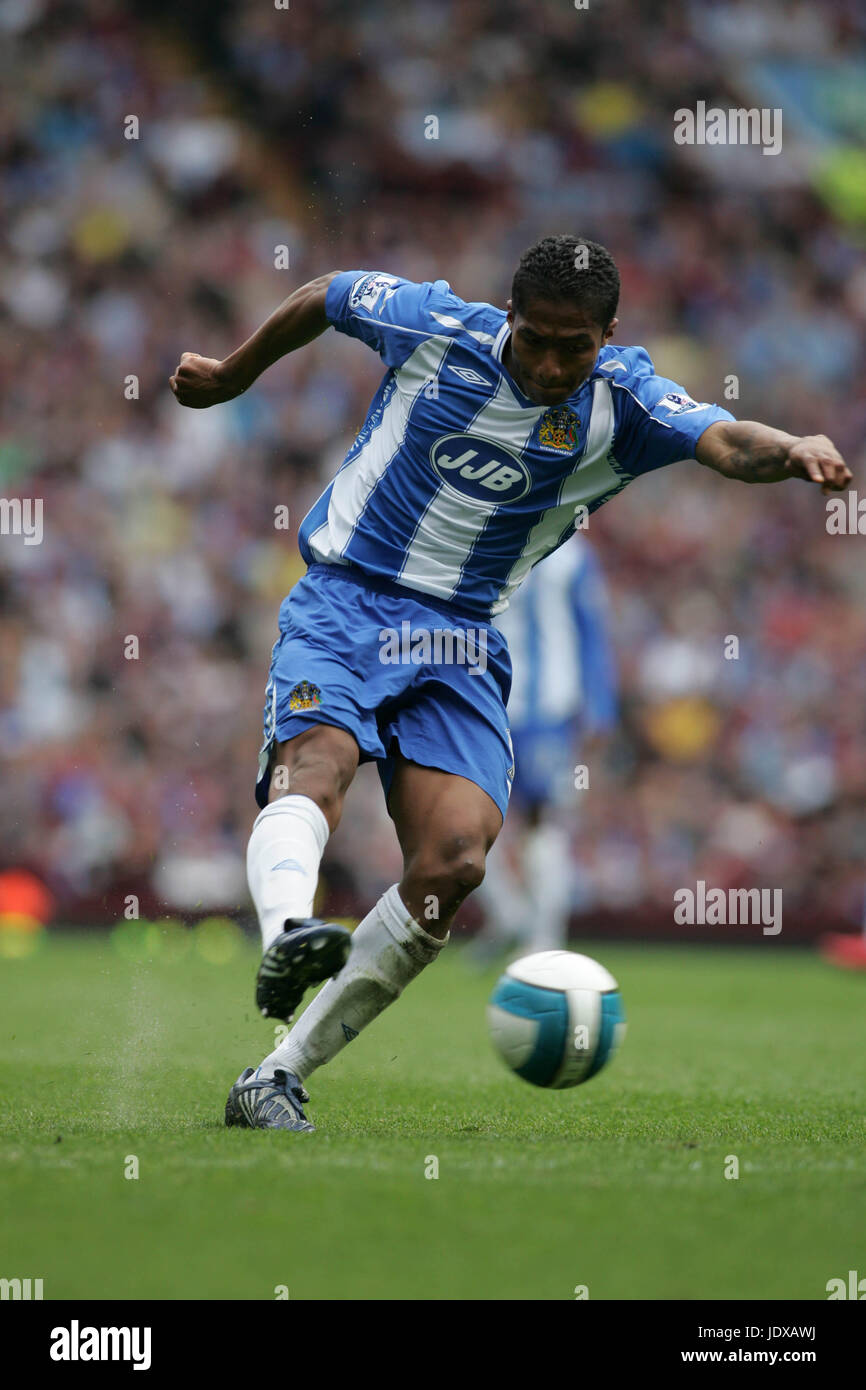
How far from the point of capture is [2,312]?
1614 cm

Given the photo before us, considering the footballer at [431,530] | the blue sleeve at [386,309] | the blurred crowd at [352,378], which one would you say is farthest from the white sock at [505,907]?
the blue sleeve at [386,309]

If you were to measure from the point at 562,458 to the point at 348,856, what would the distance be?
30.8ft

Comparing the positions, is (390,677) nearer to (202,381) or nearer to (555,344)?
(555,344)

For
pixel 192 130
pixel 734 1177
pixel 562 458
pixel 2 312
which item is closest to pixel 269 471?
pixel 2 312

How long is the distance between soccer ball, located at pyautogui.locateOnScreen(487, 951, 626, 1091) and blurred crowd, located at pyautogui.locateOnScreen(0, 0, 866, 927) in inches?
333

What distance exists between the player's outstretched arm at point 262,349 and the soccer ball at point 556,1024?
1942 mm

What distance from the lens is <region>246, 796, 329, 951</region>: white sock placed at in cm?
396

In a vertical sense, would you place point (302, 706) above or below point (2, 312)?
below

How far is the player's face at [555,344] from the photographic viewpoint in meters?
4.40

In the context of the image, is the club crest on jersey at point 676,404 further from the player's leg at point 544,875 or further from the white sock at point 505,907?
the white sock at point 505,907

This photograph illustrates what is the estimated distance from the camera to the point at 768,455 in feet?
14.0

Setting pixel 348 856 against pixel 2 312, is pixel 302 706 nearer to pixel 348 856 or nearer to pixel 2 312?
pixel 348 856

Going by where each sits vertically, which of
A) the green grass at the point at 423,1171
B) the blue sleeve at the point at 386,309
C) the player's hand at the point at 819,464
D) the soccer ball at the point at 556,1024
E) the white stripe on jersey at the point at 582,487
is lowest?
the green grass at the point at 423,1171

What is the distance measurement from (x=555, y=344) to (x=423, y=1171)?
2.14m
